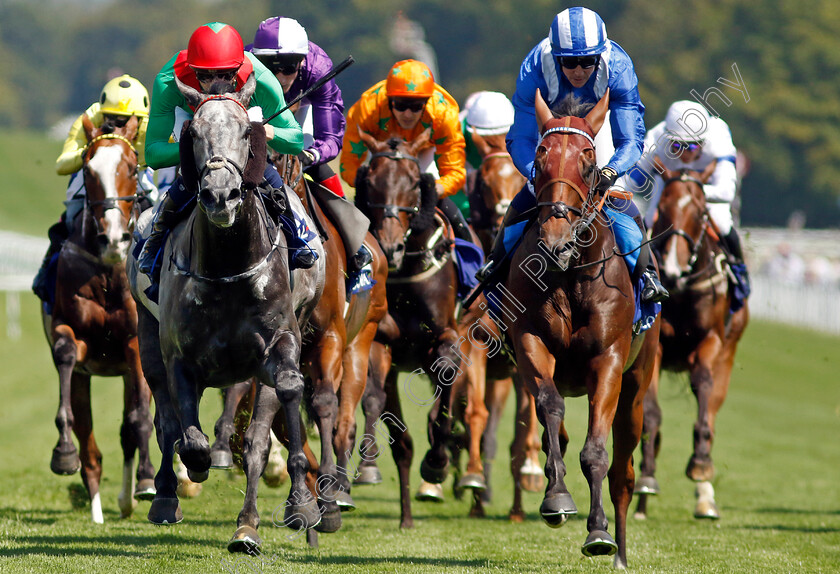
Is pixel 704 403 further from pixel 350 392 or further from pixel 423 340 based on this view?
pixel 350 392

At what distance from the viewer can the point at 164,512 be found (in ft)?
22.7

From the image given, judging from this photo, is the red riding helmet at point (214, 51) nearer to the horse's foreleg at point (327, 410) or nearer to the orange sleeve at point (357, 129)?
the horse's foreleg at point (327, 410)

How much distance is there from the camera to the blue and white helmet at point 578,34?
7.59 m

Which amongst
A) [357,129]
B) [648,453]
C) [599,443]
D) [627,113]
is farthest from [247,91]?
[648,453]

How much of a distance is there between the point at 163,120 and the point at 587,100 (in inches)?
96.0

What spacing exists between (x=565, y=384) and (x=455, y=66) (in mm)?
60179

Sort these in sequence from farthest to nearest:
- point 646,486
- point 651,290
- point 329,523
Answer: point 646,486
point 651,290
point 329,523

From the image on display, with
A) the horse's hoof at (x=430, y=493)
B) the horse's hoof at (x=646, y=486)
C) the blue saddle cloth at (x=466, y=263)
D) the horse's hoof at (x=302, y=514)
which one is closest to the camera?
the horse's hoof at (x=302, y=514)

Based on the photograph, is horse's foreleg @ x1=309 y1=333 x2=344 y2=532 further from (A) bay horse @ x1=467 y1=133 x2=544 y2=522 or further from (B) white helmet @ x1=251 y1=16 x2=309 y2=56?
(A) bay horse @ x1=467 y1=133 x2=544 y2=522

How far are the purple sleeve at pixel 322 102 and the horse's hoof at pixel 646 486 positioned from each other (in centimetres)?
370

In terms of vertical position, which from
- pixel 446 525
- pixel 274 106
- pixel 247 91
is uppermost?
pixel 274 106

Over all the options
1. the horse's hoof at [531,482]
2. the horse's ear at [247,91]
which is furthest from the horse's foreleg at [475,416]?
the horse's ear at [247,91]

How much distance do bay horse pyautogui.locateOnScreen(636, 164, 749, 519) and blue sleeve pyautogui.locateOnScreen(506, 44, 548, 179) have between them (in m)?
3.24

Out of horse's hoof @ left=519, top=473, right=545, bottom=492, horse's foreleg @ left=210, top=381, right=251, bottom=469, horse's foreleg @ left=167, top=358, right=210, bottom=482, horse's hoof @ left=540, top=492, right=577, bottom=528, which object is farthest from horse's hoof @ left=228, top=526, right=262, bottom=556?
horse's hoof @ left=519, top=473, right=545, bottom=492
